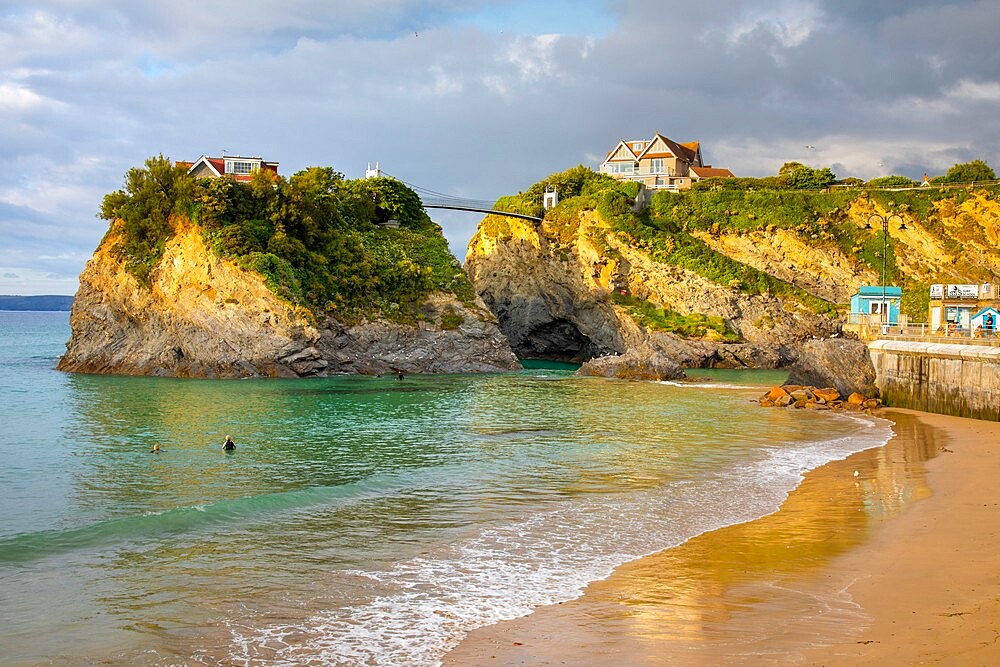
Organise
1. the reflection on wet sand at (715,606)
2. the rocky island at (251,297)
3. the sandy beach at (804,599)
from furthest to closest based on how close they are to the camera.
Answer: the rocky island at (251,297) → the reflection on wet sand at (715,606) → the sandy beach at (804,599)

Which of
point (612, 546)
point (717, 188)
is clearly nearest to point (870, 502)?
point (612, 546)

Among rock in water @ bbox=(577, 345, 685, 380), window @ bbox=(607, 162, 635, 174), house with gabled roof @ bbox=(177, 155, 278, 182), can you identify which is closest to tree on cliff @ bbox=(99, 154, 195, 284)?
house with gabled roof @ bbox=(177, 155, 278, 182)

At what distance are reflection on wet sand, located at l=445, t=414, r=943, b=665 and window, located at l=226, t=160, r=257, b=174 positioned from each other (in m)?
60.8

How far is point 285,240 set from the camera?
5459 cm

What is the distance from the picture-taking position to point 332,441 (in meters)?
26.6

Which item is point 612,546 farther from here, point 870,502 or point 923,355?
point 923,355

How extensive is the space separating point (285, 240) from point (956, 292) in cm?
4526

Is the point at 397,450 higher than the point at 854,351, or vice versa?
the point at 854,351

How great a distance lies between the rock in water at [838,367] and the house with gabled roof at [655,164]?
170 feet

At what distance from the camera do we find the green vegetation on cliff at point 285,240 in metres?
52.5

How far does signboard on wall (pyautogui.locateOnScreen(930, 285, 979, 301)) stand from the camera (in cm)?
4962

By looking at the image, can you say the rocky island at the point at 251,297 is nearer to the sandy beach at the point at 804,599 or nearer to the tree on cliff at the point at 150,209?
the tree on cliff at the point at 150,209

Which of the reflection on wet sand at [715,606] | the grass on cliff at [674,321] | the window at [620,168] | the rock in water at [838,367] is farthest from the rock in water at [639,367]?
the window at [620,168]

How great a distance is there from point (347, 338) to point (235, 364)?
8.10 metres
